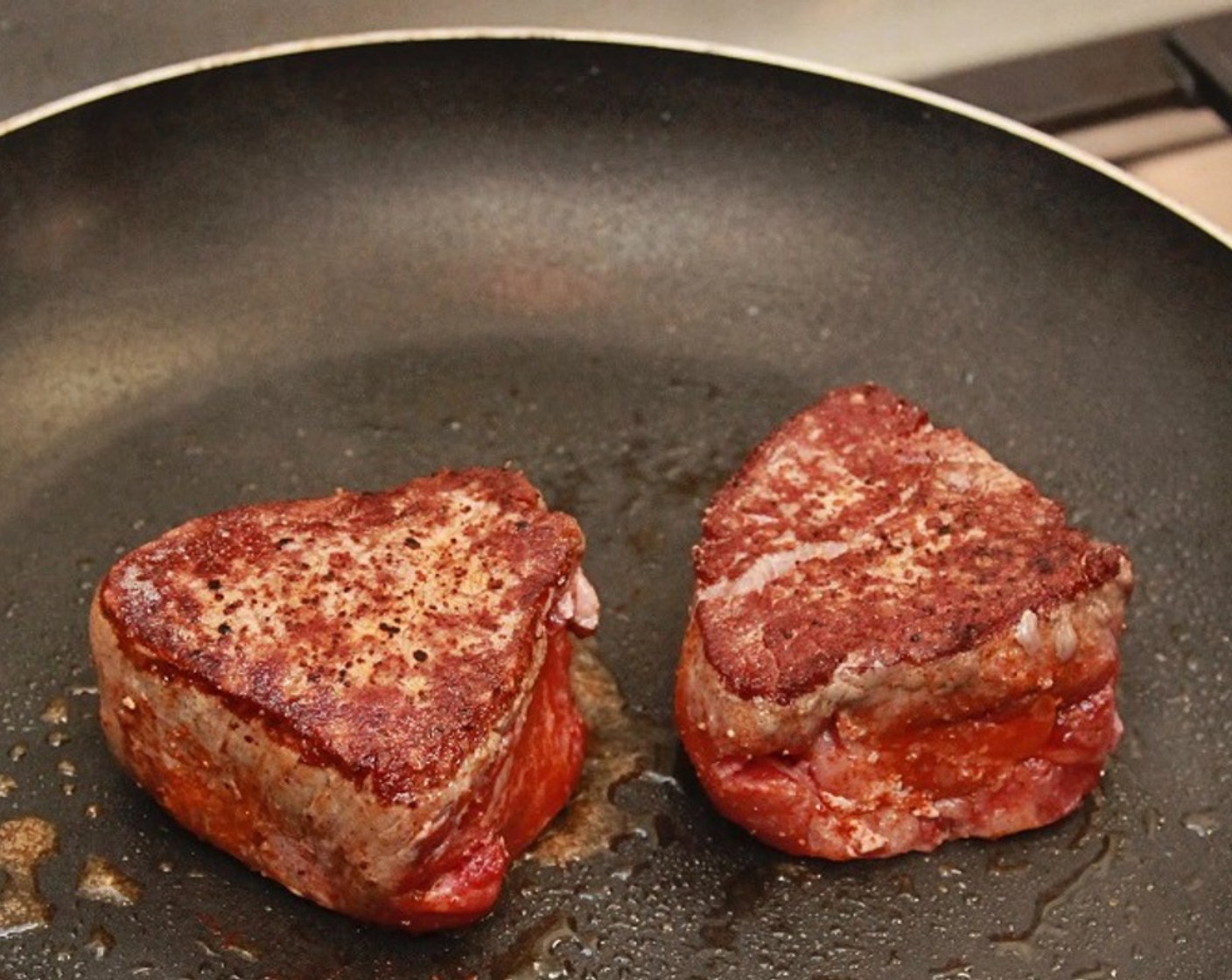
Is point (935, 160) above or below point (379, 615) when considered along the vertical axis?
above

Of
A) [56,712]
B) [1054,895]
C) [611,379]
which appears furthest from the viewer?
[611,379]

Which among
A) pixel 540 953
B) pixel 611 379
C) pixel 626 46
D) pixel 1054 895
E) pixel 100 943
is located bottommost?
pixel 100 943

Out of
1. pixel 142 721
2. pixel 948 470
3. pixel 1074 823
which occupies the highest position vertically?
pixel 948 470

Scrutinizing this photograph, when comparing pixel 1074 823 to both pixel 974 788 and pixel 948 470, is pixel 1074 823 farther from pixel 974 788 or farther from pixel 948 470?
pixel 948 470

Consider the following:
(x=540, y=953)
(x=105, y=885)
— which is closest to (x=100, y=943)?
(x=105, y=885)

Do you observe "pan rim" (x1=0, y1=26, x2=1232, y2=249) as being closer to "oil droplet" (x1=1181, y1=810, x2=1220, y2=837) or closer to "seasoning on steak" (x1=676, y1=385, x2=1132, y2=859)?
"seasoning on steak" (x1=676, y1=385, x2=1132, y2=859)

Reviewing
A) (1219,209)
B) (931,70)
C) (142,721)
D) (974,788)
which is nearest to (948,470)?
(974,788)

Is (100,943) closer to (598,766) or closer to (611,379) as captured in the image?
(598,766)
